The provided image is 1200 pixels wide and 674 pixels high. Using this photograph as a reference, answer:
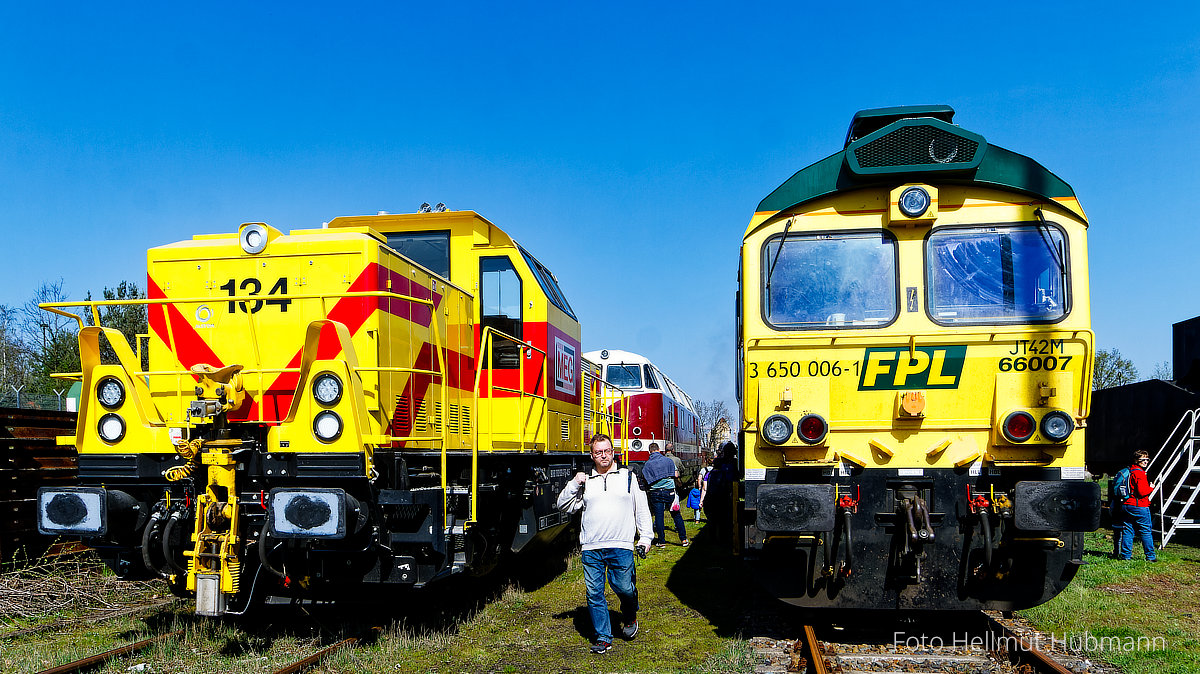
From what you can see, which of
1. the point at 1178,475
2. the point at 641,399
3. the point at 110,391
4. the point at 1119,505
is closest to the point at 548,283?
the point at 110,391

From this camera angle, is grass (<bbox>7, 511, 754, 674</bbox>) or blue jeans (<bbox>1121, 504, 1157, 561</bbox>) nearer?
grass (<bbox>7, 511, 754, 674</bbox>)

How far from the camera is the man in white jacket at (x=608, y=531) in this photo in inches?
261

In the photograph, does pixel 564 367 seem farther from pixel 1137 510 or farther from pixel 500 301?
pixel 1137 510

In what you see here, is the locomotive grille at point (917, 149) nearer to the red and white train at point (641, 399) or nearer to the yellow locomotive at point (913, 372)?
the yellow locomotive at point (913, 372)

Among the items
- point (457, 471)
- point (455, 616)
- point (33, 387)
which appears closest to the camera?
point (457, 471)

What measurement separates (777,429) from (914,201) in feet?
6.54

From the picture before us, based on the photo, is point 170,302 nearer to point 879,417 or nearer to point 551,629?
point 551,629

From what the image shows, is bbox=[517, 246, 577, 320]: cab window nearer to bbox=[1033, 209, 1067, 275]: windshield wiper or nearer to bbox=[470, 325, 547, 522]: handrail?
bbox=[470, 325, 547, 522]: handrail

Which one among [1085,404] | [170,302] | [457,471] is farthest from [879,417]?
[170,302]

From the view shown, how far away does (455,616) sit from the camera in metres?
7.45

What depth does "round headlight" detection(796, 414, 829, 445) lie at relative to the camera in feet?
19.5

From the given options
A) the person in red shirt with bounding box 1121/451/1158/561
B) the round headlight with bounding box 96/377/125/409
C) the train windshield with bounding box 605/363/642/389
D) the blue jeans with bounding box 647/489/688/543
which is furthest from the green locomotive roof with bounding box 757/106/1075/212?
the train windshield with bounding box 605/363/642/389

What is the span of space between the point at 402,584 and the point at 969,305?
4565 millimetres

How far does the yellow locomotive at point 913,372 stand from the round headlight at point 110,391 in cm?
449
